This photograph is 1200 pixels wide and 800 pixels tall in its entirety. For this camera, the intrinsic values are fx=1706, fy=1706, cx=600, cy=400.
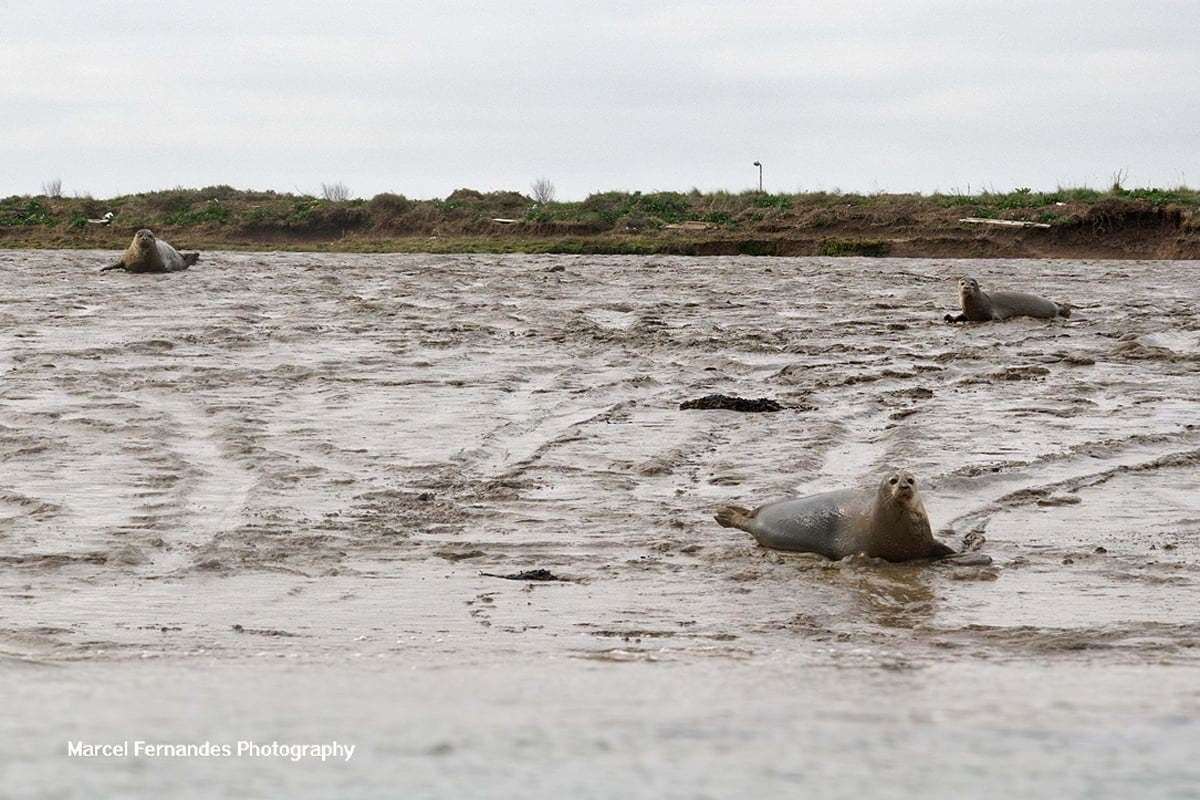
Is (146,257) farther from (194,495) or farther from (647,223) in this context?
(647,223)

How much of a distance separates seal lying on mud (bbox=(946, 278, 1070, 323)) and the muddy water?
1141 millimetres

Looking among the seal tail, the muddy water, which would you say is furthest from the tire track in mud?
the seal tail

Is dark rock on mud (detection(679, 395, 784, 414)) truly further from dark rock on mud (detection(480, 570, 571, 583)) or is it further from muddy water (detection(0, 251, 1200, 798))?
dark rock on mud (detection(480, 570, 571, 583))

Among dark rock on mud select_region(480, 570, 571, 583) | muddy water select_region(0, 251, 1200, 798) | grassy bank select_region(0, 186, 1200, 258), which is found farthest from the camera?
grassy bank select_region(0, 186, 1200, 258)

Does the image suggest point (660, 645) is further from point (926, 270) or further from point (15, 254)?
point (15, 254)

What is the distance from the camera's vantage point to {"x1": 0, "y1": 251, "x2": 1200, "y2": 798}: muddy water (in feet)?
13.1

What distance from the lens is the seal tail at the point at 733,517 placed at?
7.19 m

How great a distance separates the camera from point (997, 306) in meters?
16.3

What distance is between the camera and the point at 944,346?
46.2ft

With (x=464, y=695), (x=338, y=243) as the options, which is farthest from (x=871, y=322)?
(x=338, y=243)

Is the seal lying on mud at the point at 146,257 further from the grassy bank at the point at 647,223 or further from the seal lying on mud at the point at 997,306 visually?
the seal lying on mud at the point at 997,306

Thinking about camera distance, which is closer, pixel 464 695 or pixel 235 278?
pixel 464 695

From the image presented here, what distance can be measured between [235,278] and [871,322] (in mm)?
8681

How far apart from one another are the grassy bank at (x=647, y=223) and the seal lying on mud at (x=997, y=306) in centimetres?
1355
